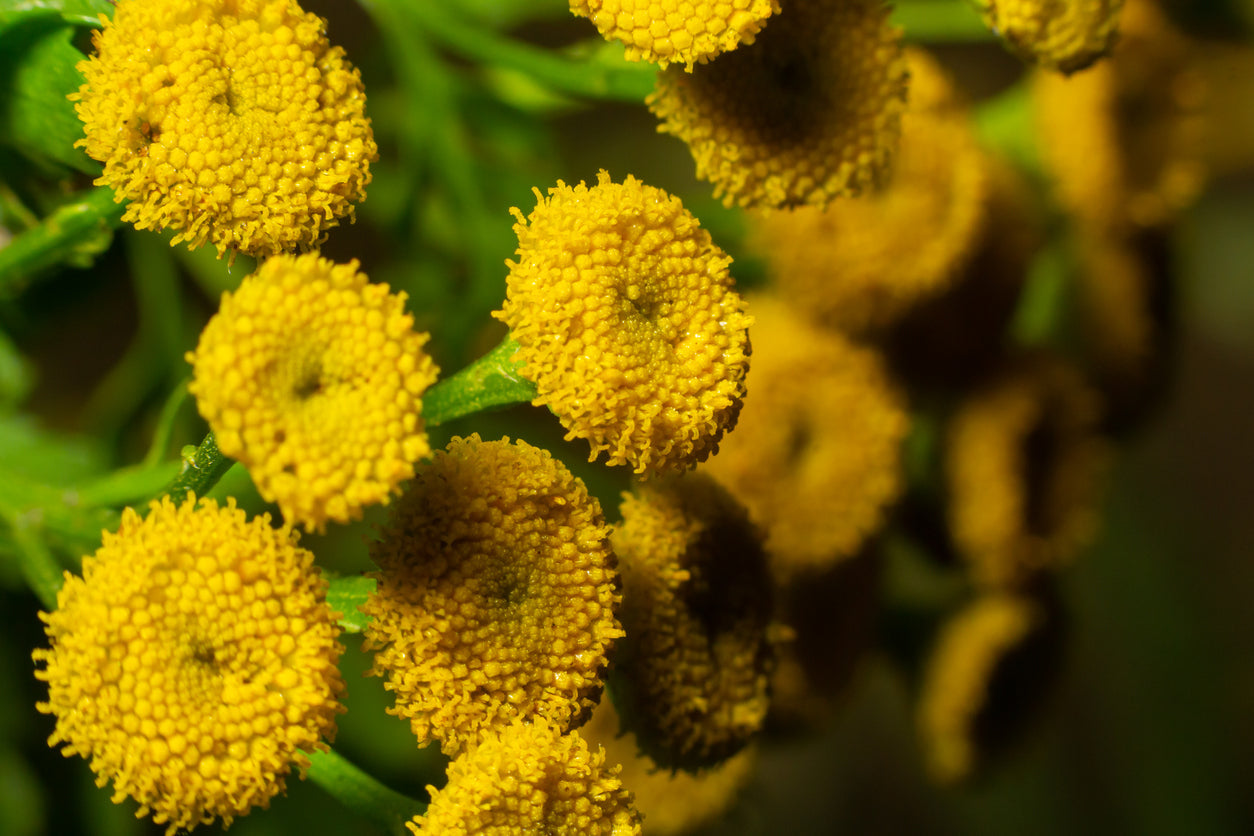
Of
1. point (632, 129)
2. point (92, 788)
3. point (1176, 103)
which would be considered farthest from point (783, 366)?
point (632, 129)

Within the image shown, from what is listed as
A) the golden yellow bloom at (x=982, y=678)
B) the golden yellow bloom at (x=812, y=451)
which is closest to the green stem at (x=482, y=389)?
the golden yellow bloom at (x=812, y=451)

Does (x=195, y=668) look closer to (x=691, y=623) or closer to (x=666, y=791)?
(x=691, y=623)

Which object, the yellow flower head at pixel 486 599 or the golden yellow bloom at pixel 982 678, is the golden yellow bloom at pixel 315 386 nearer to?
the yellow flower head at pixel 486 599

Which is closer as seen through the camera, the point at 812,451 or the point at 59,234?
the point at 59,234

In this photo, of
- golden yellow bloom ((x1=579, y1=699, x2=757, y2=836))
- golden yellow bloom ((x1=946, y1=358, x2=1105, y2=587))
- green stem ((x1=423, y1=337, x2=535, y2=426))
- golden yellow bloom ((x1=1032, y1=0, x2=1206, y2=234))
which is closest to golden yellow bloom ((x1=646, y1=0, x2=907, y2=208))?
green stem ((x1=423, y1=337, x2=535, y2=426))

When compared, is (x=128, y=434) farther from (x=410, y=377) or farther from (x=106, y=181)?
(x=410, y=377)

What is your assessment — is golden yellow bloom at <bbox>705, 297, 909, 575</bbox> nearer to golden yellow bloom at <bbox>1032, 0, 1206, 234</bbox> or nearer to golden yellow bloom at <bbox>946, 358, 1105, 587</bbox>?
golden yellow bloom at <bbox>946, 358, 1105, 587</bbox>

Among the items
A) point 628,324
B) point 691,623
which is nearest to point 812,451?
point 691,623
